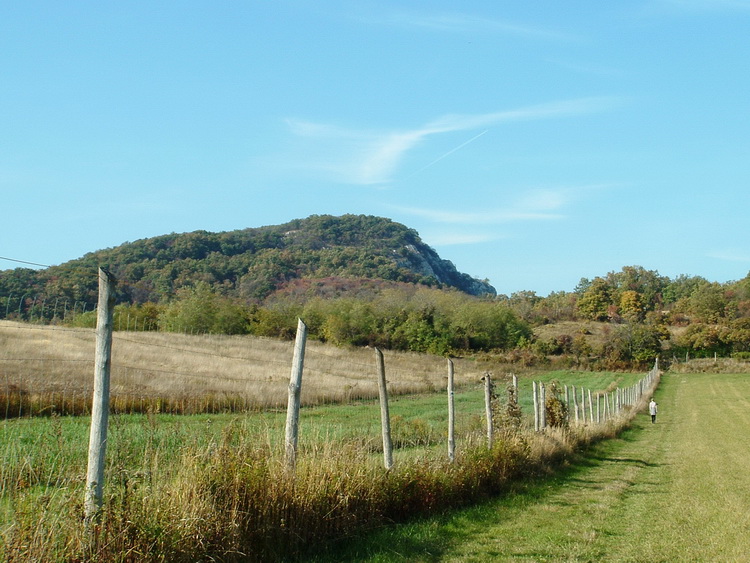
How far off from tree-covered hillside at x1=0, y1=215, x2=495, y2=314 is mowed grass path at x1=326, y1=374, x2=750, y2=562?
4837 cm

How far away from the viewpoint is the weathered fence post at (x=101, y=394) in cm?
462

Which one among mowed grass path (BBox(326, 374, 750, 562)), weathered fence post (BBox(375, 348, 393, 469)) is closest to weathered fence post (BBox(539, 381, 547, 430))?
mowed grass path (BBox(326, 374, 750, 562))

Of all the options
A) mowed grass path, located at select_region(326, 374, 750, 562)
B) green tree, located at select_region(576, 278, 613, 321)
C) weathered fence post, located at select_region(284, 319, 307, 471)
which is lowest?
mowed grass path, located at select_region(326, 374, 750, 562)

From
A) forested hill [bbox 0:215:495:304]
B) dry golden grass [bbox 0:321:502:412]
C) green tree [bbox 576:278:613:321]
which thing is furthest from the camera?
green tree [bbox 576:278:613:321]

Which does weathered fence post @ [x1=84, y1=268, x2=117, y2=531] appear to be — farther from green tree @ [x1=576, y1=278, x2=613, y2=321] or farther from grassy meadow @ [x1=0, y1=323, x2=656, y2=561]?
green tree @ [x1=576, y1=278, x2=613, y2=321]

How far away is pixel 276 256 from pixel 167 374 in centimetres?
11183

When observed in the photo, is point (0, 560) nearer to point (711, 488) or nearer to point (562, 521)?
point (562, 521)

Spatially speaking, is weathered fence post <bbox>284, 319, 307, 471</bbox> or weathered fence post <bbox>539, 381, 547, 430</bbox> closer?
weathered fence post <bbox>284, 319, 307, 471</bbox>

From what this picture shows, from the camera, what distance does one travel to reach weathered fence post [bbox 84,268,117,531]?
4625 mm

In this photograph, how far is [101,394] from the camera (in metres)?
4.69

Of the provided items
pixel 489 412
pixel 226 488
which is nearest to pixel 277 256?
pixel 489 412

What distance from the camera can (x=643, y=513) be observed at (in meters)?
9.47

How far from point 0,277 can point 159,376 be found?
1580cm

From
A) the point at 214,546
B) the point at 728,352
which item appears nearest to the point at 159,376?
the point at 214,546
